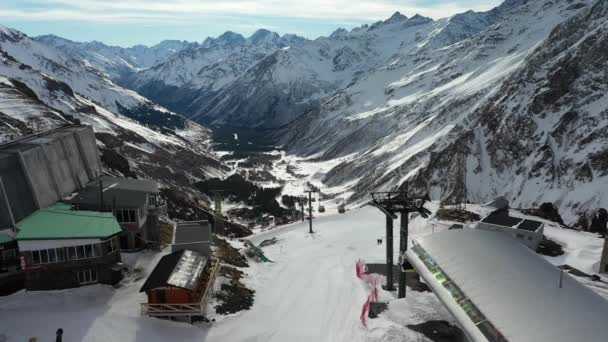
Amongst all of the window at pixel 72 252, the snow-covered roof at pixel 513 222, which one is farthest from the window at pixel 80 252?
the snow-covered roof at pixel 513 222

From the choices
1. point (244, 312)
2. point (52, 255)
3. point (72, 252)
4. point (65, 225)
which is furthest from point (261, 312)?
point (65, 225)

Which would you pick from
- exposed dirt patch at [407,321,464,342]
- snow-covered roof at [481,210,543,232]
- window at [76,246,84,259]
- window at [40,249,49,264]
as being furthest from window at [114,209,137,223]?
snow-covered roof at [481,210,543,232]

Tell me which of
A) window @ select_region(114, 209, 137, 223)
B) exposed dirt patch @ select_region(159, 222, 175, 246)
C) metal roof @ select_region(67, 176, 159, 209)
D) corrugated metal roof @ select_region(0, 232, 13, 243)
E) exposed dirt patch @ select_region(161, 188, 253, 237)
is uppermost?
metal roof @ select_region(67, 176, 159, 209)

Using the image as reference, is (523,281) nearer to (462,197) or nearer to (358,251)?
(358,251)

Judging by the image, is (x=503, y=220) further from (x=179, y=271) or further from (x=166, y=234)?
(x=179, y=271)

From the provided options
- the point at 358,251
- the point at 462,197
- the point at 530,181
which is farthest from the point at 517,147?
the point at 358,251

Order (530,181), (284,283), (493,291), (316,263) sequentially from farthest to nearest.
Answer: (530,181), (316,263), (284,283), (493,291)

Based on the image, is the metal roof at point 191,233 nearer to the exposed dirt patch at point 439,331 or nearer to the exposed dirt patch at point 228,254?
the exposed dirt patch at point 228,254

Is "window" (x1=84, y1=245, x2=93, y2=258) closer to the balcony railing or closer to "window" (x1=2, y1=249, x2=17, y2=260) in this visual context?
"window" (x1=2, y1=249, x2=17, y2=260)
